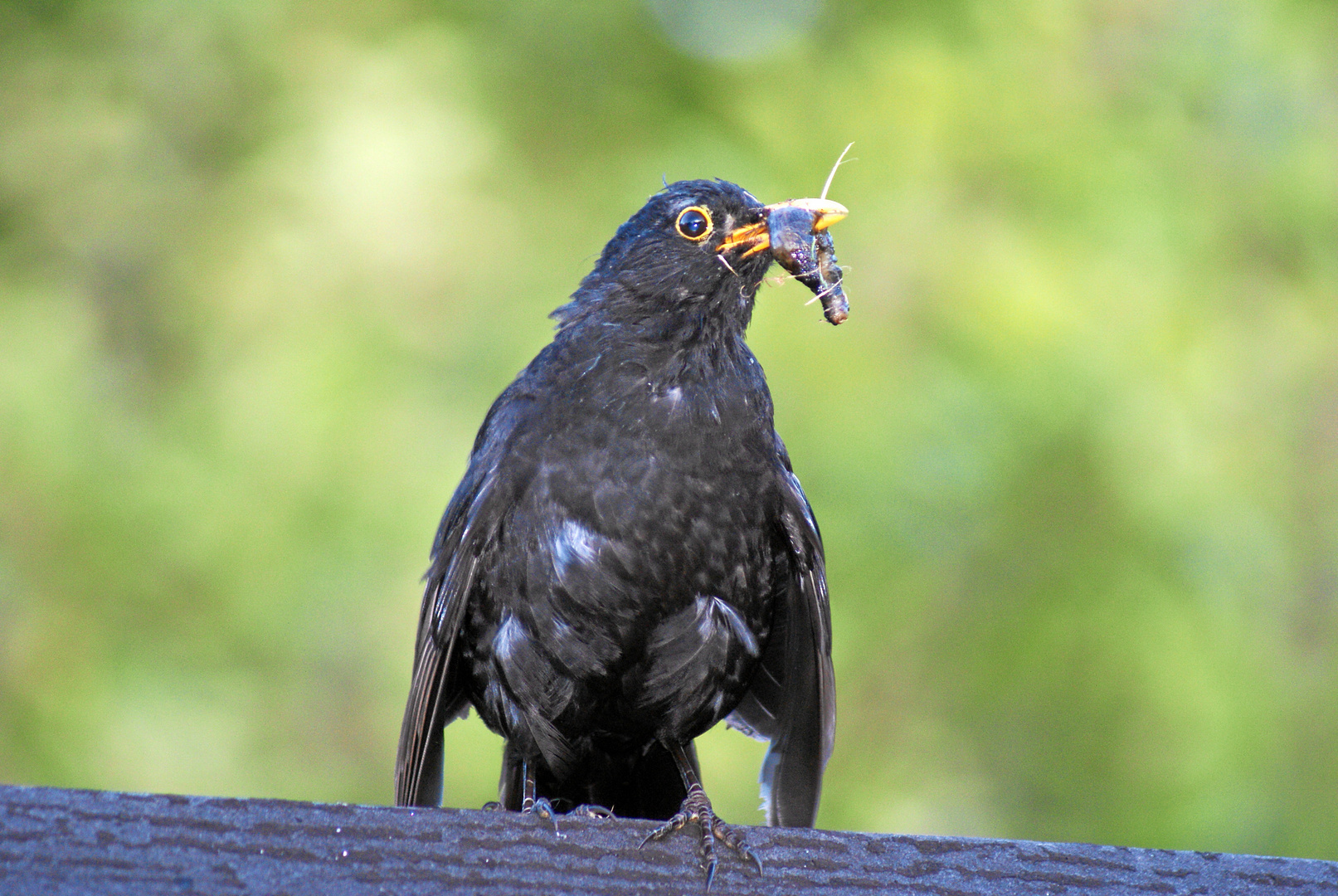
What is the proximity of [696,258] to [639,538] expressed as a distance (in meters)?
0.60

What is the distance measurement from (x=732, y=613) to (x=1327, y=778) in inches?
108

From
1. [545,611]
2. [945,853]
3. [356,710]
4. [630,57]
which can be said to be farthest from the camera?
[630,57]

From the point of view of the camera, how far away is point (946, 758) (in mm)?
4652

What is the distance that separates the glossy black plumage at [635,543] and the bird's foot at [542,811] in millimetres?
142

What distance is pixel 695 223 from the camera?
9.16ft

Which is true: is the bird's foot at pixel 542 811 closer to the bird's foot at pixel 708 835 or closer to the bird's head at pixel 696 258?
the bird's foot at pixel 708 835

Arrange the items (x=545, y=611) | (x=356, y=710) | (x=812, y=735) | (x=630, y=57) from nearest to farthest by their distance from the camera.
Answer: (x=545, y=611), (x=812, y=735), (x=356, y=710), (x=630, y=57)

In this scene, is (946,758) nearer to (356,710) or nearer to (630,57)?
(356,710)

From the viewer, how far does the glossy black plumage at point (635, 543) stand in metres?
2.61

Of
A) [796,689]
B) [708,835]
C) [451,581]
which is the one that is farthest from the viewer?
[796,689]

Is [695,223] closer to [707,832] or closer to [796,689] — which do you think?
[796,689]

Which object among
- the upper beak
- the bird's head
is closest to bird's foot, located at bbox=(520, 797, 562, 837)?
the bird's head

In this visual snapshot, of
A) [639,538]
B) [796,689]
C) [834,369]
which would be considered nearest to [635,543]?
[639,538]

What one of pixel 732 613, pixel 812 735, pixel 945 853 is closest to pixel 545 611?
pixel 732 613
